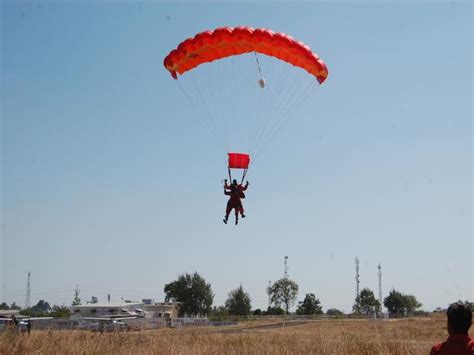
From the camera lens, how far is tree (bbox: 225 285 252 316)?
108375mm

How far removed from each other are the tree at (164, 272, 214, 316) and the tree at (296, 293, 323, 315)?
20032 millimetres

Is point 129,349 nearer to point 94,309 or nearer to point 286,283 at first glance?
point 94,309

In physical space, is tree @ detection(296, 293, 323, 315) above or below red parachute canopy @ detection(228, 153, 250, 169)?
below

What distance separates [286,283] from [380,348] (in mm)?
107950

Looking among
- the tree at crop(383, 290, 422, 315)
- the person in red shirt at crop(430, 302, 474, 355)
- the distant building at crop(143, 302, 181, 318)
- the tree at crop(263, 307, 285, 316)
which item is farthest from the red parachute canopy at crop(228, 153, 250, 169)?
the tree at crop(383, 290, 422, 315)

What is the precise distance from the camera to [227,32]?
60.3ft

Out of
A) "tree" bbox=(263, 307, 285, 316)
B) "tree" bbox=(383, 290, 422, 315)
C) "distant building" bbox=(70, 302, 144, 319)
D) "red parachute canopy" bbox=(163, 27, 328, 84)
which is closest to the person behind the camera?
"red parachute canopy" bbox=(163, 27, 328, 84)

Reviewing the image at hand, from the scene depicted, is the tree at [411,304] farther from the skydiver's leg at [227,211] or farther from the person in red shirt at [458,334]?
the person in red shirt at [458,334]

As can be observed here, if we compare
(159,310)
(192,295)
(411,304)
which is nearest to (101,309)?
(159,310)

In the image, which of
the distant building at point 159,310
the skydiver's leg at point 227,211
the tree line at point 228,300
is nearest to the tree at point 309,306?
the tree line at point 228,300

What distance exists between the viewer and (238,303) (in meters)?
110

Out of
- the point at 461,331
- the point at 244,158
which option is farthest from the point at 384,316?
the point at 461,331

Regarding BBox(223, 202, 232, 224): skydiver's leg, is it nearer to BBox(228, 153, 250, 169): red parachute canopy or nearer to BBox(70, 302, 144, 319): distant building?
BBox(228, 153, 250, 169): red parachute canopy

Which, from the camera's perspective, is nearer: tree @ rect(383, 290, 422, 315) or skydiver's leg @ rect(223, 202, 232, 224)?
skydiver's leg @ rect(223, 202, 232, 224)
